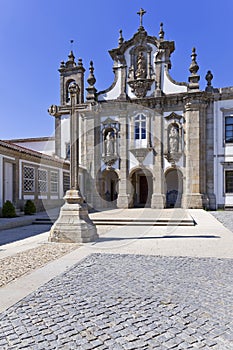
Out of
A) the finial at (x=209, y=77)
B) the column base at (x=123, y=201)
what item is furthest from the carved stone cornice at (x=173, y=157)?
the finial at (x=209, y=77)

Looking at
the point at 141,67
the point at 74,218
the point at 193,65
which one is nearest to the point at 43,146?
the point at 141,67

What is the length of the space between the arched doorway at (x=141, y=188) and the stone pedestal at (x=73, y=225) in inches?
565

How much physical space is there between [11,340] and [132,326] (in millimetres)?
1175

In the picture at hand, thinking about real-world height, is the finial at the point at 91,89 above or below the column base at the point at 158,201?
above

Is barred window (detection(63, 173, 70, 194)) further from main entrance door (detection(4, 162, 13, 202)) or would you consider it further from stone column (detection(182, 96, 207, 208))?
stone column (detection(182, 96, 207, 208))

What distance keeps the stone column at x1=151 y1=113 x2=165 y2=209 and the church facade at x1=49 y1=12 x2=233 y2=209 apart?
70mm

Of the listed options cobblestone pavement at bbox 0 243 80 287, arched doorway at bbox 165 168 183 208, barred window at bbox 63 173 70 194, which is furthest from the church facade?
cobblestone pavement at bbox 0 243 80 287

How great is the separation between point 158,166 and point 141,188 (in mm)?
3477

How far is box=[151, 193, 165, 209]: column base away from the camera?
2020 centimetres

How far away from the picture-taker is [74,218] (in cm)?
795

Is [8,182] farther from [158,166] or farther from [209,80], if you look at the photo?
[209,80]

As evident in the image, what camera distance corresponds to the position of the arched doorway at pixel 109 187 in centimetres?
2230

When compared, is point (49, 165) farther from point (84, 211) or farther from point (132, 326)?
point (132, 326)

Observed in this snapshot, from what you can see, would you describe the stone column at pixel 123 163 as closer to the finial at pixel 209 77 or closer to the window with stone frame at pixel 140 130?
the window with stone frame at pixel 140 130
